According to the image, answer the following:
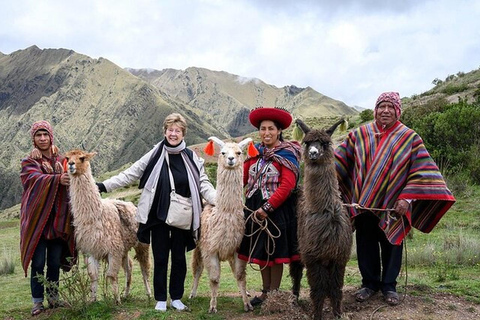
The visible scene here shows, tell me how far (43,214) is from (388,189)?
12.5ft

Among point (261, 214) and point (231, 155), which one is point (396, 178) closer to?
point (261, 214)

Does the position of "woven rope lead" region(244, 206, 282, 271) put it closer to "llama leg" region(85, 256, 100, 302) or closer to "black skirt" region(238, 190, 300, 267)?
"black skirt" region(238, 190, 300, 267)

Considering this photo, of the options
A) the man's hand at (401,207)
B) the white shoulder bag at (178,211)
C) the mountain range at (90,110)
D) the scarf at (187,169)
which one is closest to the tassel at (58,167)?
the scarf at (187,169)

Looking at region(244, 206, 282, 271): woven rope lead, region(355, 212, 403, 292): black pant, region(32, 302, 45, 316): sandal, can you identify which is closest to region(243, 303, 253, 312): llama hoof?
region(244, 206, 282, 271): woven rope lead

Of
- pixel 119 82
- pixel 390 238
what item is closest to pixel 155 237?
pixel 390 238

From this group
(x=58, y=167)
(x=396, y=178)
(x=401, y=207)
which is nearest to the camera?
(x=401, y=207)

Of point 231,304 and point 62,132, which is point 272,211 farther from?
point 62,132

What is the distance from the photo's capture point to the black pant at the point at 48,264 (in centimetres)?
501

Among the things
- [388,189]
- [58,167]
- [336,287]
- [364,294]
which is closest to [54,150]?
[58,167]

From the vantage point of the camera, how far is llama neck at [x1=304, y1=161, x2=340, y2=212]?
4.28 meters

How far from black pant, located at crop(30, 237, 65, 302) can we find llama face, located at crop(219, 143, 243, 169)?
2.19m

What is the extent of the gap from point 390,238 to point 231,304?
211 centimetres

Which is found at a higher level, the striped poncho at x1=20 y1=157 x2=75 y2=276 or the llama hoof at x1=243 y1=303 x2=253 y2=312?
the striped poncho at x1=20 y1=157 x2=75 y2=276

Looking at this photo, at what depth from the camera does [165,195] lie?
4828 mm
